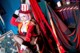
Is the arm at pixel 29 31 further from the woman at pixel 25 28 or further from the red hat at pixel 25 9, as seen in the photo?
the red hat at pixel 25 9

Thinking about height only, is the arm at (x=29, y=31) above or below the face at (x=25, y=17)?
below

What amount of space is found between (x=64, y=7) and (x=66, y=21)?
11cm

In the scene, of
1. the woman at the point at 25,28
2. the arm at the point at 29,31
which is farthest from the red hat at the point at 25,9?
→ the arm at the point at 29,31

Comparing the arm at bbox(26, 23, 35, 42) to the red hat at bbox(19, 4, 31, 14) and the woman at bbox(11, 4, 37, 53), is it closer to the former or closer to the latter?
the woman at bbox(11, 4, 37, 53)

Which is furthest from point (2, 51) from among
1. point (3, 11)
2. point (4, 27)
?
point (3, 11)

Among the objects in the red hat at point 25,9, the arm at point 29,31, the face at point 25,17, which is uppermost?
the red hat at point 25,9

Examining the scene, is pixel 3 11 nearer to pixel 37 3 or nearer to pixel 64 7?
pixel 37 3

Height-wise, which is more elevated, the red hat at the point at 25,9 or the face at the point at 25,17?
the red hat at the point at 25,9

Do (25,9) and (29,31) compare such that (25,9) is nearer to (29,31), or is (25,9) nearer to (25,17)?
(25,17)

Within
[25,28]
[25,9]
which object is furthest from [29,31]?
[25,9]

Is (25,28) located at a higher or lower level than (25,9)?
lower

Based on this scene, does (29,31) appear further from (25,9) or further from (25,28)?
(25,9)

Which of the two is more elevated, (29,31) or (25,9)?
(25,9)

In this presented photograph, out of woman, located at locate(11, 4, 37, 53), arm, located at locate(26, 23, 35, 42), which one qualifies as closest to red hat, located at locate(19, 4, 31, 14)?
woman, located at locate(11, 4, 37, 53)
